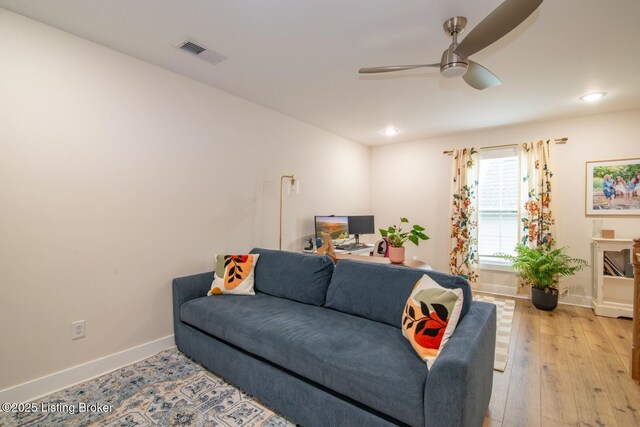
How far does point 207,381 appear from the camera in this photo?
2.13m

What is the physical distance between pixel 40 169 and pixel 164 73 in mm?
1261

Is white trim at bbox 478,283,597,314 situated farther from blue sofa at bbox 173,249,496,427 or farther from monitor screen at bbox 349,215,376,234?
blue sofa at bbox 173,249,496,427

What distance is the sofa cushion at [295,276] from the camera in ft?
7.89

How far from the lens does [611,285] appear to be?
3676 mm

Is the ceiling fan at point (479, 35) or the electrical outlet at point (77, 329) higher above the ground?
the ceiling fan at point (479, 35)

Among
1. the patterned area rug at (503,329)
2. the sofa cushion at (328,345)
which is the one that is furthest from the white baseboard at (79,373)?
the patterned area rug at (503,329)

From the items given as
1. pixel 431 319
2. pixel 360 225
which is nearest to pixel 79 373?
pixel 431 319

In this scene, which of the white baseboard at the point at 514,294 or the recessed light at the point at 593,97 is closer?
the recessed light at the point at 593,97

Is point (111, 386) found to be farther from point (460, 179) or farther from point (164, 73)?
point (460, 179)

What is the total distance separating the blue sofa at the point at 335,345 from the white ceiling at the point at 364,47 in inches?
66.4

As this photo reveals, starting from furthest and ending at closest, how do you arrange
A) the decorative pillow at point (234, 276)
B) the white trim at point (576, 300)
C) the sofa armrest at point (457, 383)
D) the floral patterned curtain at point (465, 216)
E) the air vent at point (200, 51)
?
the floral patterned curtain at point (465, 216) < the white trim at point (576, 300) < the decorative pillow at point (234, 276) < the air vent at point (200, 51) < the sofa armrest at point (457, 383)

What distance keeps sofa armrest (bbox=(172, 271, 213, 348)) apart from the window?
410 centimetres

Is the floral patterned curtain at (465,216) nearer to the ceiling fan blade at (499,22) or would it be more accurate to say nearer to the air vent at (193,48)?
the ceiling fan blade at (499,22)

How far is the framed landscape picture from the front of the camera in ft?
11.9
